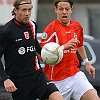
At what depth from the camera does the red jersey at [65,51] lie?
7.84 metres

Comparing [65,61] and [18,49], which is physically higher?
[18,49]

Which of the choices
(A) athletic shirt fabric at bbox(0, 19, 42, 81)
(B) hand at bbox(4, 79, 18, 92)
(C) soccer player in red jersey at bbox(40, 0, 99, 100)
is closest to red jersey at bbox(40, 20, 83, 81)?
(C) soccer player in red jersey at bbox(40, 0, 99, 100)

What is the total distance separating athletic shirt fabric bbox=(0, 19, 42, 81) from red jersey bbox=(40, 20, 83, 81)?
0.53 metres

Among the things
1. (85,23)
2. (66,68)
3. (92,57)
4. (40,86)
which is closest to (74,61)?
(66,68)

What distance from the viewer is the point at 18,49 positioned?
716 cm

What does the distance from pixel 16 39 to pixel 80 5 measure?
1537 centimetres

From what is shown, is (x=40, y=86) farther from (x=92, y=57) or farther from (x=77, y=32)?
(x=92, y=57)

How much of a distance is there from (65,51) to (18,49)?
92 cm

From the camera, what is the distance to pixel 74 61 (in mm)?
7992

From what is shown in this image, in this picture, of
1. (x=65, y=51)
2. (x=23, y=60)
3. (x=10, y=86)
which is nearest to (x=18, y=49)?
(x=23, y=60)

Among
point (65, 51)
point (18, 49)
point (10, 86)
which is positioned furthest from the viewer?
point (65, 51)

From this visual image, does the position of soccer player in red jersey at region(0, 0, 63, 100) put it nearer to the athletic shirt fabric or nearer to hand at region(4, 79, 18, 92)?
the athletic shirt fabric

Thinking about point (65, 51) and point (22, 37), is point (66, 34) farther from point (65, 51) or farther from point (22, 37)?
point (22, 37)

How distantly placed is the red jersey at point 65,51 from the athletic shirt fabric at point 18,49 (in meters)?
0.53
